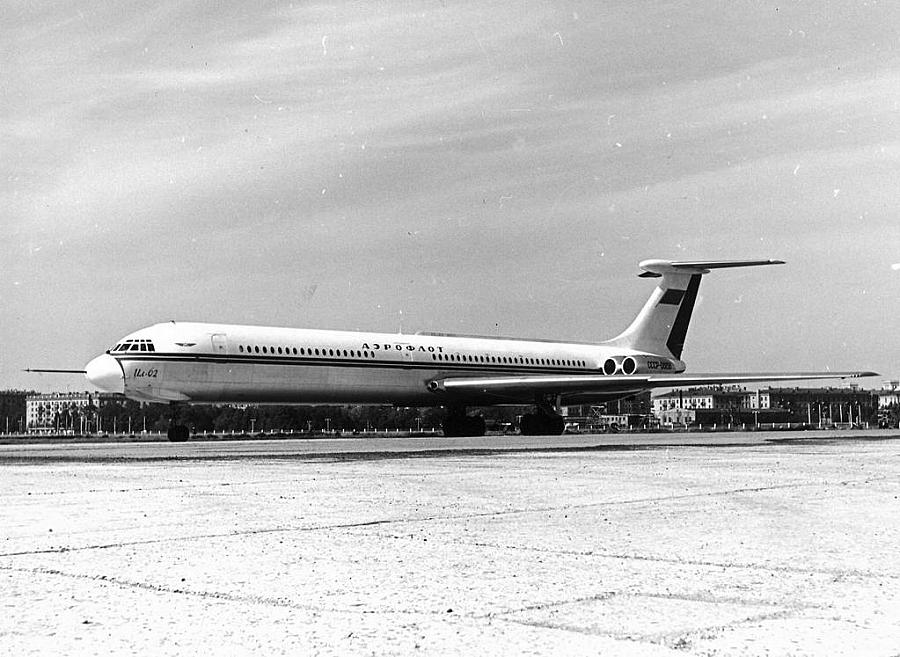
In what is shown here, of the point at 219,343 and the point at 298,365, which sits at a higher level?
the point at 219,343

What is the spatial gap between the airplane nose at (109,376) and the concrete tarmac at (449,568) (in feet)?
63.9

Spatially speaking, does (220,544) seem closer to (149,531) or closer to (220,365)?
(149,531)

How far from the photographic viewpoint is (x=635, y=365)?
43750 millimetres

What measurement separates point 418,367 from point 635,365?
10.4 meters

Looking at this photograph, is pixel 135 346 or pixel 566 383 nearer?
pixel 135 346

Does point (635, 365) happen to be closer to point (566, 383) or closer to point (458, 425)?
point (566, 383)

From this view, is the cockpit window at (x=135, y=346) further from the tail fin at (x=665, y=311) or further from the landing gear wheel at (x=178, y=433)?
the tail fin at (x=665, y=311)

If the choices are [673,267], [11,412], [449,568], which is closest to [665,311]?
[673,267]

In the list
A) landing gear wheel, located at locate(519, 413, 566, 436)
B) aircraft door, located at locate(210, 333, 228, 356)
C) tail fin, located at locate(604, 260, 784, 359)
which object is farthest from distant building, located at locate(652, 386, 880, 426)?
aircraft door, located at locate(210, 333, 228, 356)

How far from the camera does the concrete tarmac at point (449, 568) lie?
179 inches


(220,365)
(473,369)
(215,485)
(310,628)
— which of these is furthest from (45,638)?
(473,369)

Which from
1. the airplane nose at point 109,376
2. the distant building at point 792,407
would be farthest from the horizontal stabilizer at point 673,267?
the distant building at point 792,407

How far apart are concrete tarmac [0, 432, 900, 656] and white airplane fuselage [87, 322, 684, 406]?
64.0 ft

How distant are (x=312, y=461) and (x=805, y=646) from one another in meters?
13.7
